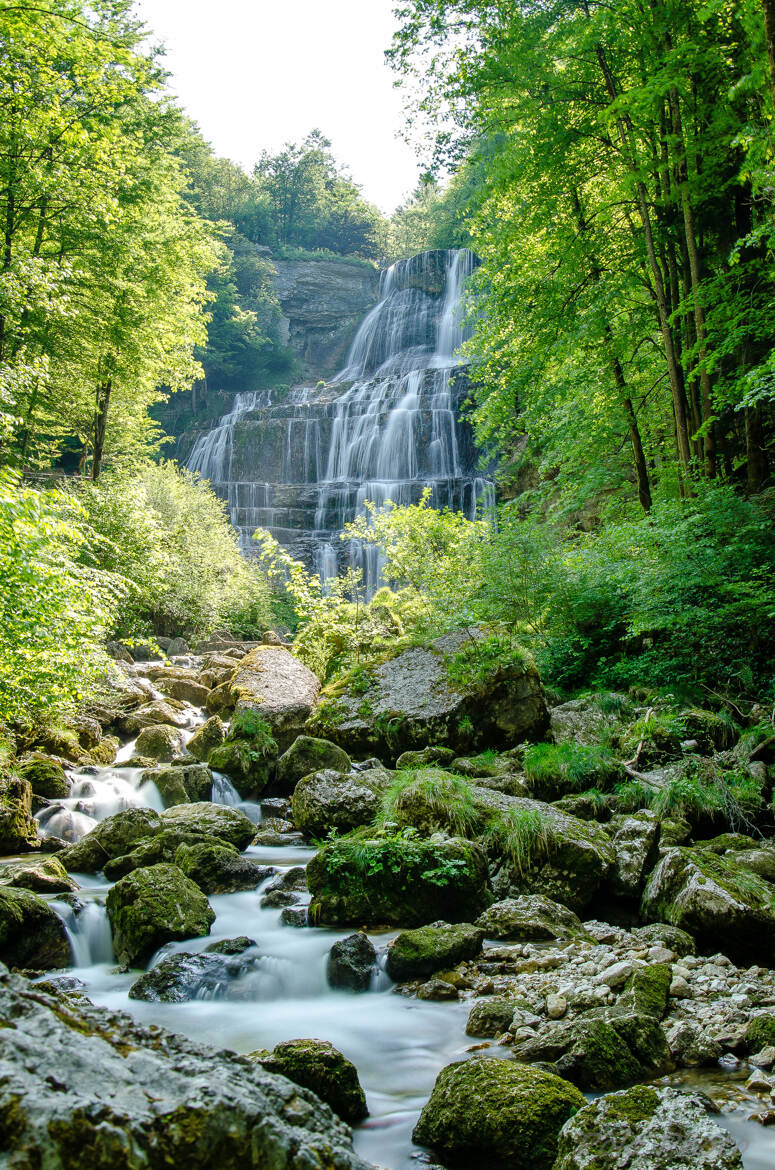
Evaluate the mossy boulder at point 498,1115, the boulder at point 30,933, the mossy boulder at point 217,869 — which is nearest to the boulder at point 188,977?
the boulder at point 30,933

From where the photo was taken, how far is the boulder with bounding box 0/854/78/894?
5.68m

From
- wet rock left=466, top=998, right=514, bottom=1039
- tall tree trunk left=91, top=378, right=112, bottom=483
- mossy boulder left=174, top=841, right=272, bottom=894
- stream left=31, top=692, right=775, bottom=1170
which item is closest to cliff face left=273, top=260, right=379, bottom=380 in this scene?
tall tree trunk left=91, top=378, right=112, bottom=483

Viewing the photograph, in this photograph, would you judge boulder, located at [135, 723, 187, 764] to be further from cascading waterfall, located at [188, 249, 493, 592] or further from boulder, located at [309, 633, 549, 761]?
cascading waterfall, located at [188, 249, 493, 592]

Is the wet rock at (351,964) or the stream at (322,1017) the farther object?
the wet rock at (351,964)

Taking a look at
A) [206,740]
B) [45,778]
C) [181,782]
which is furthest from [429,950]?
[206,740]

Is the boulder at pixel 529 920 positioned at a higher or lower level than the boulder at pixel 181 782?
higher

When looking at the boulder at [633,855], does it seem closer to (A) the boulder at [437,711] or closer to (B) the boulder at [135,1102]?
(A) the boulder at [437,711]

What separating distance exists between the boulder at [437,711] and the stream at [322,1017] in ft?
11.7

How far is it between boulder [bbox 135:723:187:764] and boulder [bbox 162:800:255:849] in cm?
354

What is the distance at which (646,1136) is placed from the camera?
209 cm

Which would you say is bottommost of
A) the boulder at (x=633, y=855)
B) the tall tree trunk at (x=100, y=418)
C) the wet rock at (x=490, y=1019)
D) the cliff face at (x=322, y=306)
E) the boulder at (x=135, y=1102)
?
the wet rock at (x=490, y=1019)

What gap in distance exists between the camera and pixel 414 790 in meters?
6.12

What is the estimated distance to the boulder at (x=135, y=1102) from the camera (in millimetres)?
1050

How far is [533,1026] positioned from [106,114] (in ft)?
59.0
